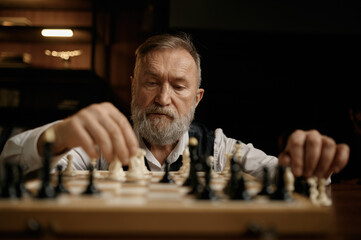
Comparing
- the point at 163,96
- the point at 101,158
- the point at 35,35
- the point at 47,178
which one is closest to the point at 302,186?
the point at 47,178

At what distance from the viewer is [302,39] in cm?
379

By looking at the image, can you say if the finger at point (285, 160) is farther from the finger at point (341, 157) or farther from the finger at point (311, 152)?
the finger at point (341, 157)

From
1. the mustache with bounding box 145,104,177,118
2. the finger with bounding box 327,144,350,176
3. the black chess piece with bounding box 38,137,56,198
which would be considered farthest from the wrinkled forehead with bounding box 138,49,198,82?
the black chess piece with bounding box 38,137,56,198

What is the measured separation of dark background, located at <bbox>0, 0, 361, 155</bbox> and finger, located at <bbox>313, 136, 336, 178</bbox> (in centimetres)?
Result: 263

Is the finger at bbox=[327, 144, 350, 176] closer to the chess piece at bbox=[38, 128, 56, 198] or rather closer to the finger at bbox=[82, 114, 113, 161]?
the finger at bbox=[82, 114, 113, 161]

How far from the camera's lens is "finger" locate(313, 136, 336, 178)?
120cm

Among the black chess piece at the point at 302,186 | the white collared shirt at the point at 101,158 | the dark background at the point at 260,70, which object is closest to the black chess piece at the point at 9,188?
the white collared shirt at the point at 101,158

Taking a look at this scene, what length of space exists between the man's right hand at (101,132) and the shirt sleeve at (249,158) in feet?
2.80

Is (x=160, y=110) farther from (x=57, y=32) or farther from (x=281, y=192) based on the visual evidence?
(x=57, y=32)

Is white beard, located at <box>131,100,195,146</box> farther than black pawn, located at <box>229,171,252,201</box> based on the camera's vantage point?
Yes

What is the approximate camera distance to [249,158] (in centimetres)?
200

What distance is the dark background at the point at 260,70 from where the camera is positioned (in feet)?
12.3

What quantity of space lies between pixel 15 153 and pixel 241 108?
2.92 meters

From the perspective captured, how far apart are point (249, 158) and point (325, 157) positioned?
81cm
